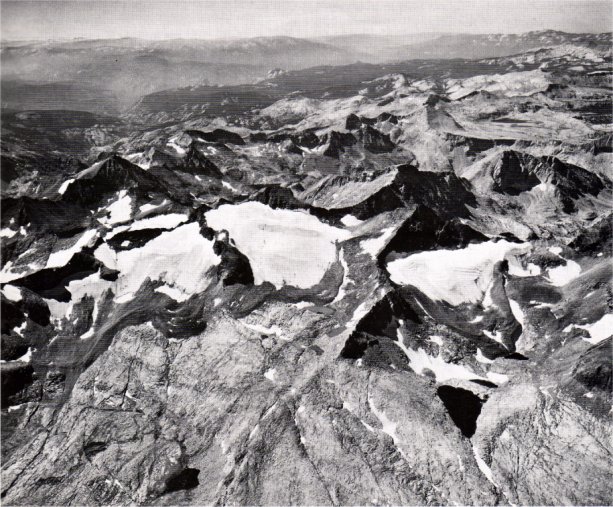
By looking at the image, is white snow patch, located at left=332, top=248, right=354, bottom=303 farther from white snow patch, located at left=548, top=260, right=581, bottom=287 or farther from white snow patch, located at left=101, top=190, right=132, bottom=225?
white snow patch, located at left=101, top=190, right=132, bottom=225

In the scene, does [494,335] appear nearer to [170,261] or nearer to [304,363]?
[304,363]

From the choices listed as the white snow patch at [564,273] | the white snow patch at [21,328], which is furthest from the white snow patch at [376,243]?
the white snow patch at [21,328]

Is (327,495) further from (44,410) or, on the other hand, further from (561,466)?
(44,410)

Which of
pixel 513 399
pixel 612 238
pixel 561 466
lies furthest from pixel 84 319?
pixel 612 238

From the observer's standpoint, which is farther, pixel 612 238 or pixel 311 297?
pixel 612 238

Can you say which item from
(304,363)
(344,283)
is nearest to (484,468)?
(304,363)

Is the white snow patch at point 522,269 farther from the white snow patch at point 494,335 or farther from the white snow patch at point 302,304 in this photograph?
the white snow patch at point 302,304
